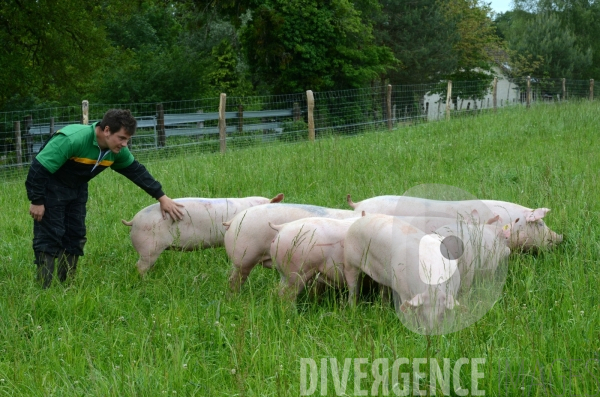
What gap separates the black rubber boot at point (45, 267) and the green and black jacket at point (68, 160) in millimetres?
375

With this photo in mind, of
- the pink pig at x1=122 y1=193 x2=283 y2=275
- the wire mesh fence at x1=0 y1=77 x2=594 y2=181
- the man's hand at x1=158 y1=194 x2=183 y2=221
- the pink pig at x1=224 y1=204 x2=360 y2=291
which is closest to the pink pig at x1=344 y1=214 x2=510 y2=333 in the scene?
the pink pig at x1=224 y1=204 x2=360 y2=291

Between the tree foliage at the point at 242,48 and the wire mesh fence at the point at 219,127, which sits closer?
the wire mesh fence at the point at 219,127

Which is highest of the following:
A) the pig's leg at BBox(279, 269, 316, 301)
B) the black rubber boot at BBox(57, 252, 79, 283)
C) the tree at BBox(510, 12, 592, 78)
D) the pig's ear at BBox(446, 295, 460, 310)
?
the tree at BBox(510, 12, 592, 78)

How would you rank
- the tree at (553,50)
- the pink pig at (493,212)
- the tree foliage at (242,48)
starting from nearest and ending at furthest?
the pink pig at (493,212) → the tree foliage at (242,48) → the tree at (553,50)

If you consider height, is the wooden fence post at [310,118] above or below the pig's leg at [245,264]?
above

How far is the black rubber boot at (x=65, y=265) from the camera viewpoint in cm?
500

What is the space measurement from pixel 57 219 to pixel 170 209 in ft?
2.65

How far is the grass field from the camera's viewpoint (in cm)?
282

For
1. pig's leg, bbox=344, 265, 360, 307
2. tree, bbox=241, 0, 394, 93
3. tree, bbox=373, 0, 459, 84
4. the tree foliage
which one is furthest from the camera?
tree, bbox=373, 0, 459, 84

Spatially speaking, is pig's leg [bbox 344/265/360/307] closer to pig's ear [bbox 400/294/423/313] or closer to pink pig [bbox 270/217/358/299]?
pink pig [bbox 270/217/358/299]

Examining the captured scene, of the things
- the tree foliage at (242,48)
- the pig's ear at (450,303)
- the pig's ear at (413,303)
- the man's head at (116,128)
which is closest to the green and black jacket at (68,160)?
the man's head at (116,128)

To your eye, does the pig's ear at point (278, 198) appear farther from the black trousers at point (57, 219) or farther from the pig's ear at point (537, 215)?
the pig's ear at point (537, 215)

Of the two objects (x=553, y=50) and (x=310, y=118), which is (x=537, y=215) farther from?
(x=553, y=50)

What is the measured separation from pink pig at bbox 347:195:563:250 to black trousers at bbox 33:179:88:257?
1951mm
